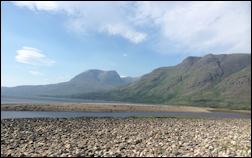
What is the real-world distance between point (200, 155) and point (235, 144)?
540cm

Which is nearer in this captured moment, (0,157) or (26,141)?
(0,157)

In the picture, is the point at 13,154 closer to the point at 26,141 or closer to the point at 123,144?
the point at 26,141

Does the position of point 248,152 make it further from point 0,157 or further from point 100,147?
point 0,157

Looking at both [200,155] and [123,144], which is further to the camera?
[123,144]

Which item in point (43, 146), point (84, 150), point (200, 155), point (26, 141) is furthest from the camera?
point (26, 141)

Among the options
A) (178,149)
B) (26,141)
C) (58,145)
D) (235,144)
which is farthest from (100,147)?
(235,144)

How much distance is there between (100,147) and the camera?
1032 inches

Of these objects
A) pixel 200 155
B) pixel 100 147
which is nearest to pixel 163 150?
pixel 200 155

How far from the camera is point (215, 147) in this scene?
25188 millimetres

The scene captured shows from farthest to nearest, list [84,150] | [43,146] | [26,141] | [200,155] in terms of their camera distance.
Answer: [26,141], [43,146], [84,150], [200,155]

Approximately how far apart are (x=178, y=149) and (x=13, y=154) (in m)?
12.4

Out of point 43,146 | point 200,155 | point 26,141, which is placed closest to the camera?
point 200,155

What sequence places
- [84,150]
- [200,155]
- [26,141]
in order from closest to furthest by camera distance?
1. [200,155]
2. [84,150]
3. [26,141]

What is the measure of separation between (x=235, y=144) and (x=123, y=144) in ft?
30.5
